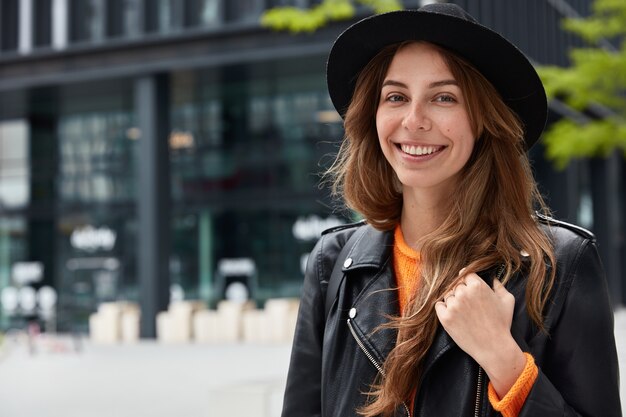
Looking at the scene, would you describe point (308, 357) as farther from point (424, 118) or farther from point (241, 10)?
point (241, 10)

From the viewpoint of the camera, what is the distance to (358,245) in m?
2.58

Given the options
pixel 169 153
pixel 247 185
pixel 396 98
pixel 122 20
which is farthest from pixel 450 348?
pixel 247 185

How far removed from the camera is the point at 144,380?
15.5 meters

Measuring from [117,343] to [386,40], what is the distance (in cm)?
2240

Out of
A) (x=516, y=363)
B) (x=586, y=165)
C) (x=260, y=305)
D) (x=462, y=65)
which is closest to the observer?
(x=516, y=363)

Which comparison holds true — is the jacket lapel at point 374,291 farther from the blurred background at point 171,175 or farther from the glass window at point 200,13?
the glass window at point 200,13

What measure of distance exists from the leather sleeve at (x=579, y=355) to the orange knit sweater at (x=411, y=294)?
27 millimetres

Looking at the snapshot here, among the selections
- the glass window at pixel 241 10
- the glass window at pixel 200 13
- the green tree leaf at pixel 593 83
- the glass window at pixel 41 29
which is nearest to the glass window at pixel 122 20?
the glass window at pixel 200 13

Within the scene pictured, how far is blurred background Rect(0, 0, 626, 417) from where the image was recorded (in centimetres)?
2202

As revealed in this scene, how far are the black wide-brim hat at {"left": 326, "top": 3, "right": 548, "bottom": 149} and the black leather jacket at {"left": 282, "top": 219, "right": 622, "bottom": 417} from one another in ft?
1.09

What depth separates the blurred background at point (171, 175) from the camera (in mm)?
22016

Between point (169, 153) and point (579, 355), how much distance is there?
22.5 metres

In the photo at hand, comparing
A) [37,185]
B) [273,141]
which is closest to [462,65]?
[273,141]

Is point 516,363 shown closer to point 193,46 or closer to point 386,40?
point 386,40
